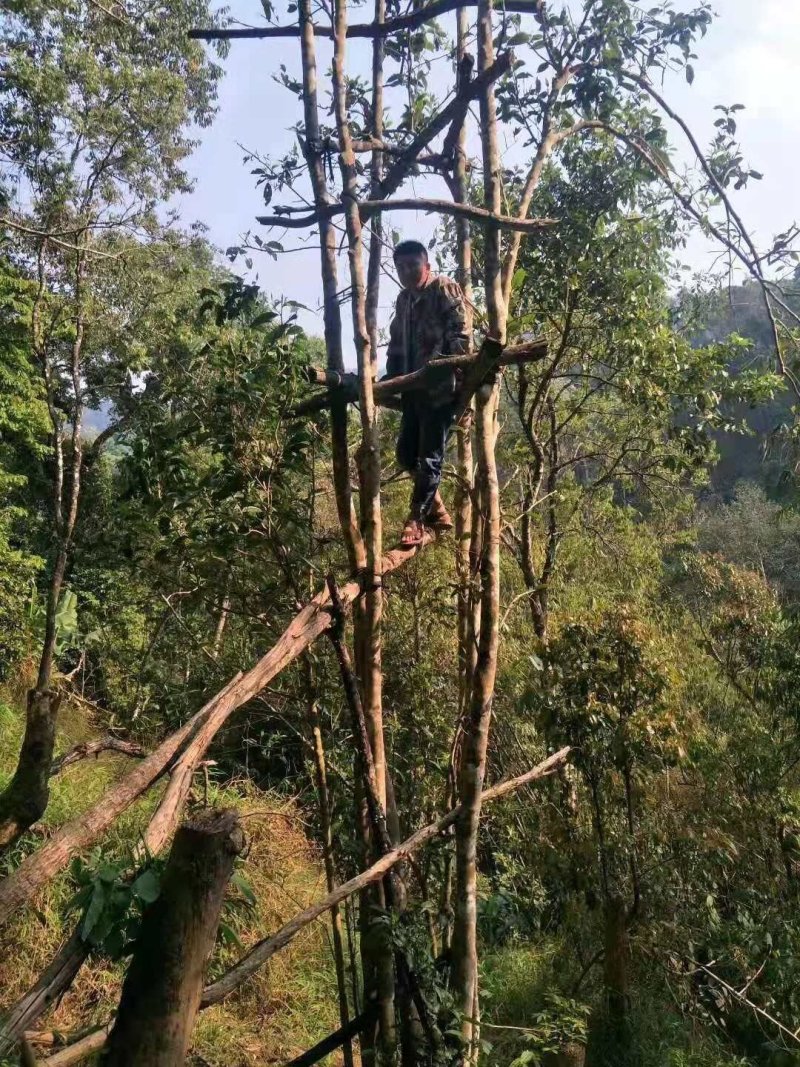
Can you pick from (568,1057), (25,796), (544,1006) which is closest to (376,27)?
(25,796)

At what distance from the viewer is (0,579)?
982cm

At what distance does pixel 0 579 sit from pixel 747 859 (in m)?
8.76

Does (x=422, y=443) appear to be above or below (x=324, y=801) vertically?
above

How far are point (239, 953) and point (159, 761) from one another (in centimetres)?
446

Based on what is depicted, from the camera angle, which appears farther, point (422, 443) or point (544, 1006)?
point (544, 1006)

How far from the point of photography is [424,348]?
369 centimetres

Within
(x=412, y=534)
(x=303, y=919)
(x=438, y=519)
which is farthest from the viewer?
(x=438, y=519)

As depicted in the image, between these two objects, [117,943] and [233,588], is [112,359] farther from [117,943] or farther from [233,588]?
[117,943]

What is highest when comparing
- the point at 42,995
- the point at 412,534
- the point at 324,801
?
the point at 412,534

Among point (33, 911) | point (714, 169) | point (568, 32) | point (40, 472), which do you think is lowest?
point (33, 911)

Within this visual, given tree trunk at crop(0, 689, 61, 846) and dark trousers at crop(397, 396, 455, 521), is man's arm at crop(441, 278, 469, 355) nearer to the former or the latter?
dark trousers at crop(397, 396, 455, 521)

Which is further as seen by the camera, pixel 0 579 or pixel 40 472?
pixel 40 472

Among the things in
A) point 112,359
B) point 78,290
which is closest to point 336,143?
point 78,290

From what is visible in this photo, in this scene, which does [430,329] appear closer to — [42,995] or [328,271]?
[328,271]
